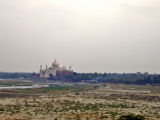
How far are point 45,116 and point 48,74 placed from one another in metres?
172

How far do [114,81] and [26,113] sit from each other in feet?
388

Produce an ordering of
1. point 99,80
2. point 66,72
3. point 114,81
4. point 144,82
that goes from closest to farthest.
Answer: point 144,82 < point 114,81 < point 99,80 < point 66,72

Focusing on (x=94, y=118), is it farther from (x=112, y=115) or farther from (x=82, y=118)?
(x=112, y=115)

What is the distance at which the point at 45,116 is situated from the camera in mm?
26266

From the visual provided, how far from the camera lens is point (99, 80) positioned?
160m

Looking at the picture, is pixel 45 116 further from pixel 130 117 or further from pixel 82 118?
pixel 130 117

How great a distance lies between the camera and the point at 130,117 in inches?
908

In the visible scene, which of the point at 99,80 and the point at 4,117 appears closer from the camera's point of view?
the point at 4,117

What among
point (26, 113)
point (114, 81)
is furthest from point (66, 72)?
point (26, 113)

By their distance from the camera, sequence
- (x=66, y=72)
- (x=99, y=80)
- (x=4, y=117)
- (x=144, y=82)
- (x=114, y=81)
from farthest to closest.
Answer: (x=66, y=72) → (x=99, y=80) → (x=114, y=81) → (x=144, y=82) → (x=4, y=117)

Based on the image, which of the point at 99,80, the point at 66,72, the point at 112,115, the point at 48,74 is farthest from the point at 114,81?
the point at 112,115

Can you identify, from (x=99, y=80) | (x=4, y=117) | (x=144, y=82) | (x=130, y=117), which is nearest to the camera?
(x=130, y=117)

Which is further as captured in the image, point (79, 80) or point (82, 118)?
point (79, 80)

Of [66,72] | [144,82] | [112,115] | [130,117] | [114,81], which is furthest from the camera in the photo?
[66,72]
